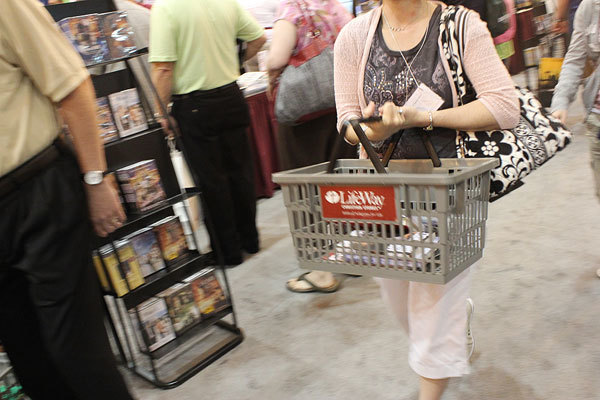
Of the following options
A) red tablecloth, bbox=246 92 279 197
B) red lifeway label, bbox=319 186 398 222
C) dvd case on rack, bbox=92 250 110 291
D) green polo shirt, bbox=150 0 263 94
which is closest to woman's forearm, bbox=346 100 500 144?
red lifeway label, bbox=319 186 398 222

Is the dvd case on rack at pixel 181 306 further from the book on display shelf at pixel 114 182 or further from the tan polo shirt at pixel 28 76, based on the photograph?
the tan polo shirt at pixel 28 76

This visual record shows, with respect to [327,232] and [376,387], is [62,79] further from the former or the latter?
[376,387]

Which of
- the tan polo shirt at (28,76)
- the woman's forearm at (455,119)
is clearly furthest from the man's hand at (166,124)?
the woman's forearm at (455,119)

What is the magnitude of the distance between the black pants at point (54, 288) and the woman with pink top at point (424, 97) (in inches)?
35.2

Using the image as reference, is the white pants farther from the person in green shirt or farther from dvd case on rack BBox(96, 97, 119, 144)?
the person in green shirt

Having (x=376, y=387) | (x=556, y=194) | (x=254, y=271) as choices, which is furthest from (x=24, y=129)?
(x=556, y=194)

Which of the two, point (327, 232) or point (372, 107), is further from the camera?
point (372, 107)

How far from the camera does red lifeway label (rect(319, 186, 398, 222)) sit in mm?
1175

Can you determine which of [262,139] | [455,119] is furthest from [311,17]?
[262,139]

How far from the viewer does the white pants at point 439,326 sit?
5.13ft

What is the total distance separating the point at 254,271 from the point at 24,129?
7.25ft

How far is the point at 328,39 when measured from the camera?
272 cm

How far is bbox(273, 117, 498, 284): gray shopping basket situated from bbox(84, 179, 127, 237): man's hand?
592 millimetres

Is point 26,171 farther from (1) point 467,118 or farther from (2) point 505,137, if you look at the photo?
(2) point 505,137
